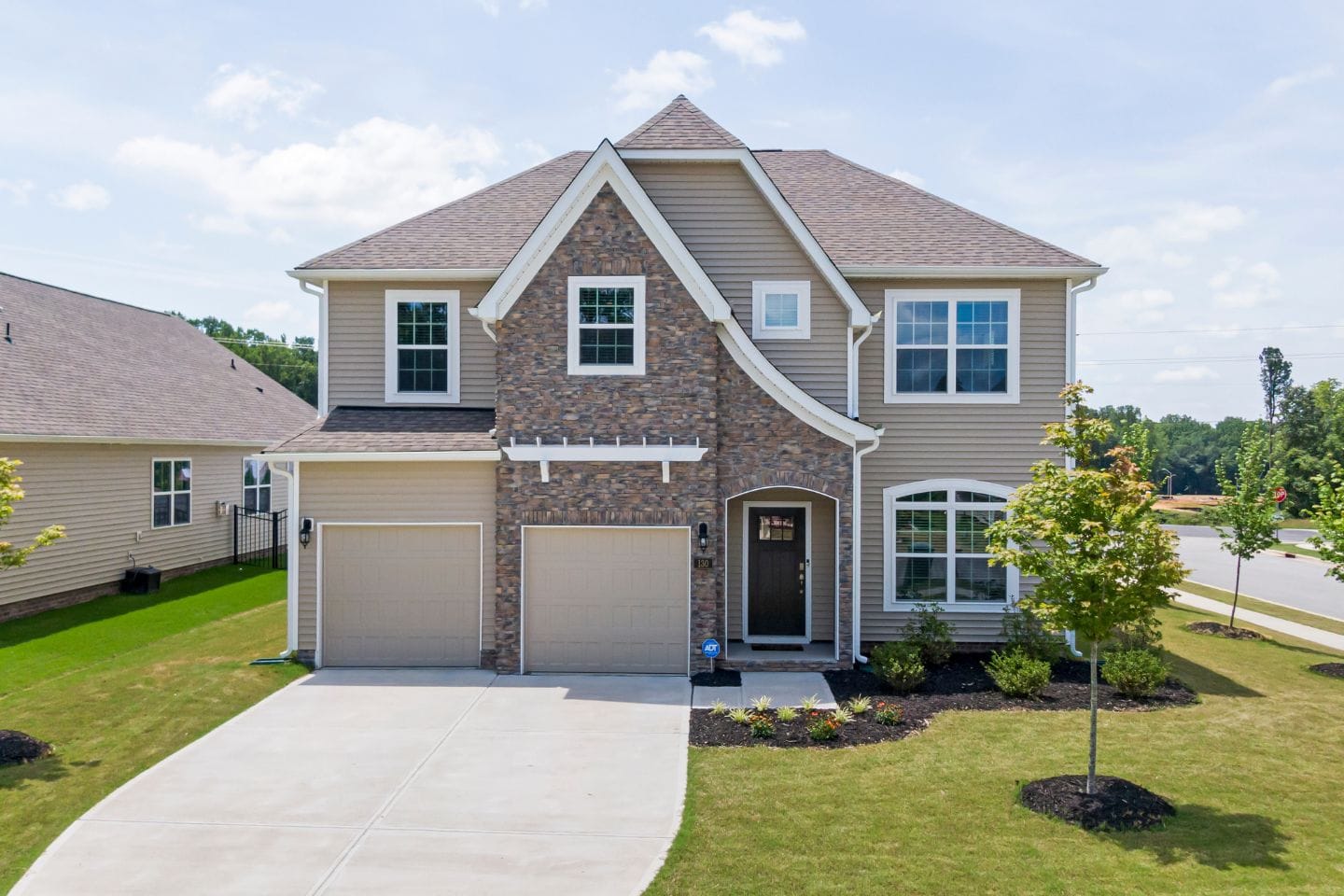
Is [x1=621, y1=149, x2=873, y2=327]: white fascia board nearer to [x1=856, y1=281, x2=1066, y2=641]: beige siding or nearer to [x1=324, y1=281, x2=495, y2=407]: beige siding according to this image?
[x1=856, y1=281, x2=1066, y2=641]: beige siding

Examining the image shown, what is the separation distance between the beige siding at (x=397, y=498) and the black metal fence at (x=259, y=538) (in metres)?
10.6

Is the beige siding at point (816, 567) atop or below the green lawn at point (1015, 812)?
atop

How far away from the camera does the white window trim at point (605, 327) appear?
1209cm

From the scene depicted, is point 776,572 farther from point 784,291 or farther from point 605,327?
point 605,327

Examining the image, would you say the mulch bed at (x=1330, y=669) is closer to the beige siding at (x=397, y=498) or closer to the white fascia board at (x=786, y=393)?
the white fascia board at (x=786, y=393)

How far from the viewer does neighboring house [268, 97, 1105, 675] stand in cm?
1212

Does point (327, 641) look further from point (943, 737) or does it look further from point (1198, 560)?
point (1198, 560)

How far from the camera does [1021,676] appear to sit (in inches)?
439

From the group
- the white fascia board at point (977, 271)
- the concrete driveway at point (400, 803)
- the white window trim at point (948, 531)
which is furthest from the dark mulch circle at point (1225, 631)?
the concrete driveway at point (400, 803)

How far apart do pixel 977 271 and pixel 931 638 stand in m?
6.11

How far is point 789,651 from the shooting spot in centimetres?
1333

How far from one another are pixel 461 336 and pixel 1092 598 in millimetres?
10529

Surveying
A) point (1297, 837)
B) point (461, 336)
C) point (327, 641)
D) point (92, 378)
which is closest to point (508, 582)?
point (327, 641)

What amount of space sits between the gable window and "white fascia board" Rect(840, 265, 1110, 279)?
18.2 m
